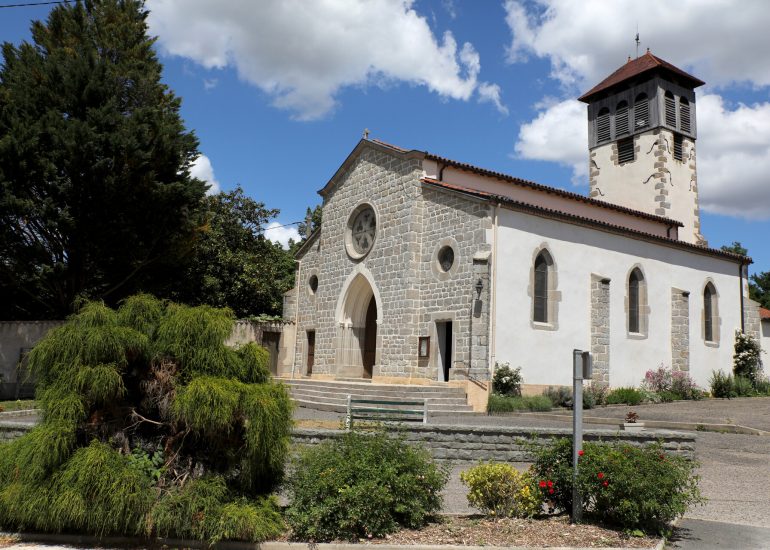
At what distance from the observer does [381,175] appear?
24.9 m

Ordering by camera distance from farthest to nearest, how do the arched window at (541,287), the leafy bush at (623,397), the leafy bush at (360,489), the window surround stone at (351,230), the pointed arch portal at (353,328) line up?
the pointed arch portal at (353,328), the window surround stone at (351,230), the leafy bush at (623,397), the arched window at (541,287), the leafy bush at (360,489)

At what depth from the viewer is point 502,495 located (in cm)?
715

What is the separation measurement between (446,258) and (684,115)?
18.1 metres

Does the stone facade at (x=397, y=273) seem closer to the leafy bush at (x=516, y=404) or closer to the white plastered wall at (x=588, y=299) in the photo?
the white plastered wall at (x=588, y=299)

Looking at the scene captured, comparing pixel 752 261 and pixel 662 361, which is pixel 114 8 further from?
pixel 752 261

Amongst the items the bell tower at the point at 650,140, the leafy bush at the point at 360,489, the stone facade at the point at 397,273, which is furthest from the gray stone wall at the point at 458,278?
the bell tower at the point at 650,140

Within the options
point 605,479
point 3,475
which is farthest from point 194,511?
point 605,479

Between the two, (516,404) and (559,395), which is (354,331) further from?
(516,404)

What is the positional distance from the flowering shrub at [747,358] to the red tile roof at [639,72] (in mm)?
13057

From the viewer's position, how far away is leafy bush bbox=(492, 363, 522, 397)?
62.9 ft

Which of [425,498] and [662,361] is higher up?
[662,361]

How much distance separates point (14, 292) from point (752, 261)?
31347 millimetres

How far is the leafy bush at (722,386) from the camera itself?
25.5 metres

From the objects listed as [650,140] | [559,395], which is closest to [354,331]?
[559,395]
